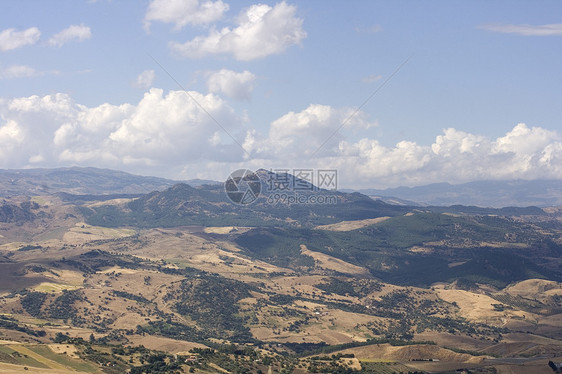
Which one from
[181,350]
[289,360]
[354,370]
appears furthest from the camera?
[181,350]

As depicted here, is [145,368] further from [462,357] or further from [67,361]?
[462,357]

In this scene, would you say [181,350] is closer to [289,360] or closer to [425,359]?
[289,360]

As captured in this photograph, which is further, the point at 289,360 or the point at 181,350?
the point at 181,350

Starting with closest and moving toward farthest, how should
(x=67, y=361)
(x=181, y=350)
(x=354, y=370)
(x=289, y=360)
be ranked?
(x=67, y=361) < (x=354, y=370) < (x=289, y=360) < (x=181, y=350)

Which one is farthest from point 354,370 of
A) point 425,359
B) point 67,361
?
point 67,361

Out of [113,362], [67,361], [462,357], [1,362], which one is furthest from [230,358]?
[462,357]

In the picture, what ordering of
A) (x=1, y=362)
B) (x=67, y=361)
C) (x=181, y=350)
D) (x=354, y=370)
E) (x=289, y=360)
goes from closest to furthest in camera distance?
(x=1, y=362) < (x=67, y=361) < (x=354, y=370) < (x=289, y=360) < (x=181, y=350)

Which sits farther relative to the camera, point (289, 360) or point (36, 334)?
point (36, 334)

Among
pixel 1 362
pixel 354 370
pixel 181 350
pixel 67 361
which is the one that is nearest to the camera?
pixel 1 362

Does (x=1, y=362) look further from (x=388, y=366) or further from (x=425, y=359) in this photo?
(x=425, y=359)
